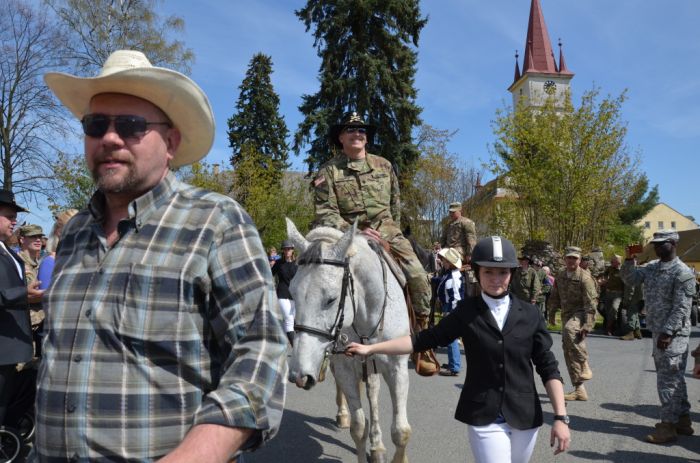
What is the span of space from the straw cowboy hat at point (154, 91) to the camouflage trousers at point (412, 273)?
3.48 m

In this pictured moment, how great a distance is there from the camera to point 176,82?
183 cm

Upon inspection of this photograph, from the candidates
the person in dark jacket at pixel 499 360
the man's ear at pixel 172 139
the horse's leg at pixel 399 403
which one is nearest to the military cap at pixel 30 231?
the horse's leg at pixel 399 403

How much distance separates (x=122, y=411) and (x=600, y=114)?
26.0m

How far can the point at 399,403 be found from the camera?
4.64m

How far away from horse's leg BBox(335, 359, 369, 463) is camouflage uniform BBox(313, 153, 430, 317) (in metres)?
1.09

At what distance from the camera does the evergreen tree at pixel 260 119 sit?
4753 centimetres

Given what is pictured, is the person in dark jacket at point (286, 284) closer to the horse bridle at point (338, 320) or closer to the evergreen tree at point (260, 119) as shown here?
the horse bridle at point (338, 320)

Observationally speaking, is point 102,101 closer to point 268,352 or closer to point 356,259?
point 268,352

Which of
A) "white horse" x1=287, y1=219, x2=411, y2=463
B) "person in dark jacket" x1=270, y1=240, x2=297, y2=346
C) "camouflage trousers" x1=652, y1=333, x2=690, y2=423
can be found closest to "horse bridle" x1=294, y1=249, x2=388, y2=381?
"white horse" x1=287, y1=219, x2=411, y2=463

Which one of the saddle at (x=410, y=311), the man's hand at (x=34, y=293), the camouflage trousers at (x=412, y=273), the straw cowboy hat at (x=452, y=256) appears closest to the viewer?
the man's hand at (x=34, y=293)

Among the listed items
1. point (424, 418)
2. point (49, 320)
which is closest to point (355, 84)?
point (424, 418)

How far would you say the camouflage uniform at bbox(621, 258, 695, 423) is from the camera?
20.4ft

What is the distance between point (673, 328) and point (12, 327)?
6.98 meters

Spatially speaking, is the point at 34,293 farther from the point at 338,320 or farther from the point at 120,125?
the point at 120,125
